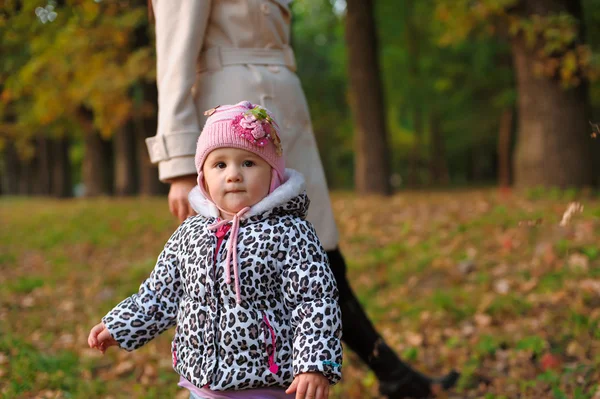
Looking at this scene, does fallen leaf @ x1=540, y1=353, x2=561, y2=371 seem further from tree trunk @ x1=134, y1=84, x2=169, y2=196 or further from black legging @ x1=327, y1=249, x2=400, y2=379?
tree trunk @ x1=134, y1=84, x2=169, y2=196

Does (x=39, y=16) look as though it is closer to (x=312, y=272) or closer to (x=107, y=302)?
Answer: (x=107, y=302)

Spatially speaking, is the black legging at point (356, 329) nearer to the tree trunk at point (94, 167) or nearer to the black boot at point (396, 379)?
the black boot at point (396, 379)

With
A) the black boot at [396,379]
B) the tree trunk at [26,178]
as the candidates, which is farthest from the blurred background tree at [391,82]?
the black boot at [396,379]

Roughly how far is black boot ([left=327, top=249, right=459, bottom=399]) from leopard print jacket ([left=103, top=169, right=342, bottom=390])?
36.4 inches

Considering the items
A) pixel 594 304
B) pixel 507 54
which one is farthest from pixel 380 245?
pixel 507 54

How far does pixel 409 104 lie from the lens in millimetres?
18547

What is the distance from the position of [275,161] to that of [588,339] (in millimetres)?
2967

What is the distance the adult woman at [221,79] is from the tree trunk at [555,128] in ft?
19.8

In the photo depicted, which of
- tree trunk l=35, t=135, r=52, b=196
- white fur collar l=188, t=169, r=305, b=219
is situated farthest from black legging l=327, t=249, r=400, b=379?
tree trunk l=35, t=135, r=52, b=196

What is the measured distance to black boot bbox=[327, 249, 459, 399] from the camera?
2.93 meters

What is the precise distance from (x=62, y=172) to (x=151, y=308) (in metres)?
21.4

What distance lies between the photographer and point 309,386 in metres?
1.77

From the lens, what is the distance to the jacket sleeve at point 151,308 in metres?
2.00

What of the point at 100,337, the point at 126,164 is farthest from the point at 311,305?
the point at 126,164
